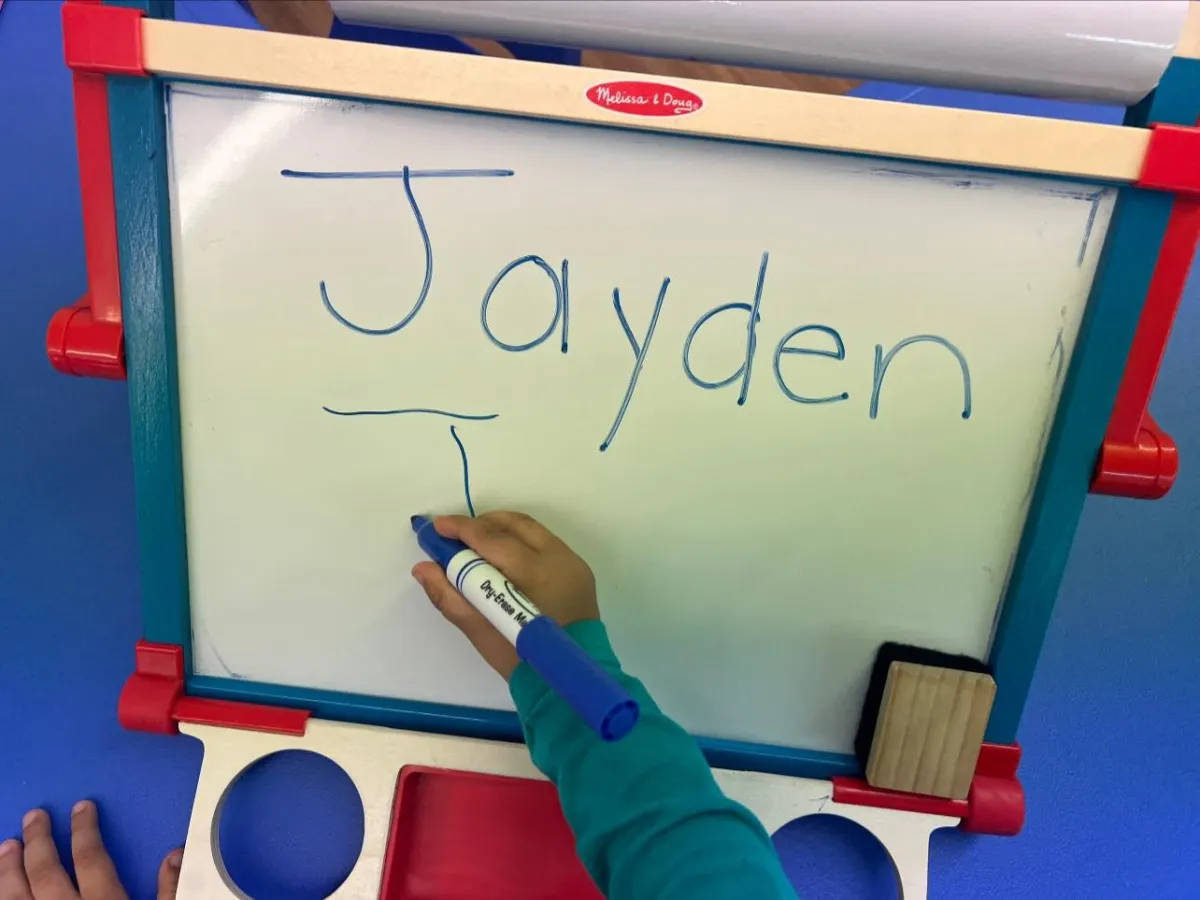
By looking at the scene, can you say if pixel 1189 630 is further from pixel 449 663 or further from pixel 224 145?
pixel 224 145

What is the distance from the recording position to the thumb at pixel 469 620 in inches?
20.3

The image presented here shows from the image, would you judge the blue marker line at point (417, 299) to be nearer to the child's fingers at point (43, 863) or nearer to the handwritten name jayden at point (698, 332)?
the handwritten name jayden at point (698, 332)

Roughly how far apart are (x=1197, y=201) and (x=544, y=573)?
0.43 meters

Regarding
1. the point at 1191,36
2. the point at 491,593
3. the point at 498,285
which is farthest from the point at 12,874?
the point at 1191,36

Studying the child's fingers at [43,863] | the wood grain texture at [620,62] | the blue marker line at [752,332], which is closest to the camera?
the blue marker line at [752,332]

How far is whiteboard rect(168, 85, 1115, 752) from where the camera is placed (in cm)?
48

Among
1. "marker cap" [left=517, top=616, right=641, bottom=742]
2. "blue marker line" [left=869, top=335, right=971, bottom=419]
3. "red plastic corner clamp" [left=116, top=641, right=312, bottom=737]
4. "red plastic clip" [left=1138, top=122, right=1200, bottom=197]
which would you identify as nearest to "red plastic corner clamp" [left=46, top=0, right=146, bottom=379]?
"red plastic corner clamp" [left=116, top=641, right=312, bottom=737]

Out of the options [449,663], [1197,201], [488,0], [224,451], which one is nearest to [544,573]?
[449,663]

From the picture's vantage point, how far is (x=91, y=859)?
63 cm

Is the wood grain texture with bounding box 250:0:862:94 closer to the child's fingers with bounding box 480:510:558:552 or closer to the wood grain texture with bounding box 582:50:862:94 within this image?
the wood grain texture with bounding box 582:50:862:94

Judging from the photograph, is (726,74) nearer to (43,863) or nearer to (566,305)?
(566,305)

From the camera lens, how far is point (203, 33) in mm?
445

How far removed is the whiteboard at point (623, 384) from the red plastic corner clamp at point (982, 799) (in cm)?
3

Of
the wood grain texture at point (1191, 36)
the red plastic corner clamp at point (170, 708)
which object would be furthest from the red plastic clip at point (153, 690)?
the wood grain texture at point (1191, 36)
